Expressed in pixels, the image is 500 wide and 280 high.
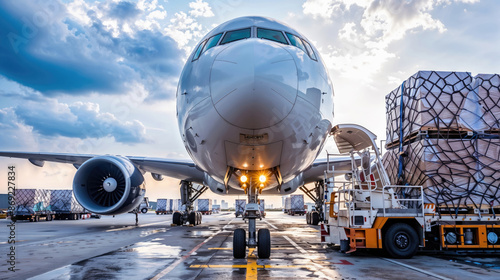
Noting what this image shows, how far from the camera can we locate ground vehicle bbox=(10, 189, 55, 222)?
28.6 meters

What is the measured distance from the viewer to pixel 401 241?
800 centimetres

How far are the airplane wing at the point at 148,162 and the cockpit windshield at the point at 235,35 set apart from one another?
8490 millimetres

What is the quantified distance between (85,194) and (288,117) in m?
10.2

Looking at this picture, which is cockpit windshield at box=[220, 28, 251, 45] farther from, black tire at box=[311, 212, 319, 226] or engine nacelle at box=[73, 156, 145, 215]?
black tire at box=[311, 212, 319, 226]

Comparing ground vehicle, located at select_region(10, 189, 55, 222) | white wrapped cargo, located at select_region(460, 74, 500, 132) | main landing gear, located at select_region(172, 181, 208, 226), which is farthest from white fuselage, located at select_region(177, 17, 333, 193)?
ground vehicle, located at select_region(10, 189, 55, 222)

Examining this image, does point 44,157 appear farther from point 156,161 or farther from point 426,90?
point 426,90

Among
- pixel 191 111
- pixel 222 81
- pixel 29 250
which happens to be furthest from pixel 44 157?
pixel 222 81

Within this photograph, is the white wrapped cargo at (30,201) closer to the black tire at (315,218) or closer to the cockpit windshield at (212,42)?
the black tire at (315,218)

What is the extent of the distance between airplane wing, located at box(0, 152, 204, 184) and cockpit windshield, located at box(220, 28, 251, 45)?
849 cm

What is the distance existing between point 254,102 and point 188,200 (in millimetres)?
13764

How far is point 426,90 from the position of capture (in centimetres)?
972

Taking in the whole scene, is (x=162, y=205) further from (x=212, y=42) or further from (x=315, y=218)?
(x=212, y=42)

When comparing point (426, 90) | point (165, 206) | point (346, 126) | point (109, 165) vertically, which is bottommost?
point (165, 206)

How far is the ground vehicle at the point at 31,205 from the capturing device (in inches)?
1127
